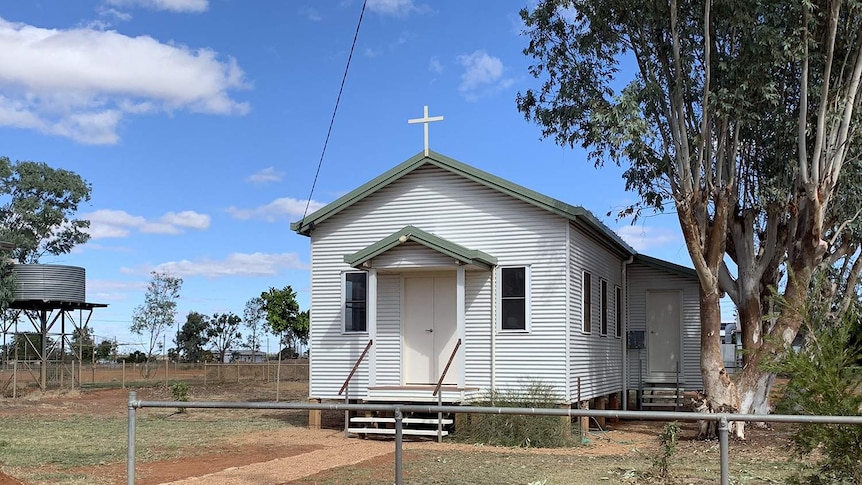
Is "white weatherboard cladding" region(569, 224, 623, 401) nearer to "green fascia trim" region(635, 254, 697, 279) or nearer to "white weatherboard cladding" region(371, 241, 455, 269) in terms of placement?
"green fascia trim" region(635, 254, 697, 279)

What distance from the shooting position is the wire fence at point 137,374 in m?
31.1

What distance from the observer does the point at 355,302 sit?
18.3m

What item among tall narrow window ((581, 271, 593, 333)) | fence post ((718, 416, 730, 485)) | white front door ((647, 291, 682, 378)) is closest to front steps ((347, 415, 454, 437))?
tall narrow window ((581, 271, 593, 333))

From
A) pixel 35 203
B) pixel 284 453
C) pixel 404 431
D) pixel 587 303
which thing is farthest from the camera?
pixel 35 203

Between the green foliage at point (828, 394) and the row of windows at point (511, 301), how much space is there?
898 centimetres

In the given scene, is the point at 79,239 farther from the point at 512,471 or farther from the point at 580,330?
the point at 512,471

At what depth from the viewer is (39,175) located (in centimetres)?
4209

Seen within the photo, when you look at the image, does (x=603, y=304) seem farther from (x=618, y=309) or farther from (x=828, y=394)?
(x=828, y=394)

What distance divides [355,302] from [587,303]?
5042mm

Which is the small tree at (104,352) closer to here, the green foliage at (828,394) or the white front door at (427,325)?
the white front door at (427,325)

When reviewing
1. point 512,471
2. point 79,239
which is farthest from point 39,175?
point 512,471

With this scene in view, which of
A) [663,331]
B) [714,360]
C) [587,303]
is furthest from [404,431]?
[663,331]

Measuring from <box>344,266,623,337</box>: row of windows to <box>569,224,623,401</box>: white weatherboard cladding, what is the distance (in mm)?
282

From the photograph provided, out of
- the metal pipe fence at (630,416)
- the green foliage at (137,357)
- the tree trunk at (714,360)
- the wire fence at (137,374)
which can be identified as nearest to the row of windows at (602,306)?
the tree trunk at (714,360)
